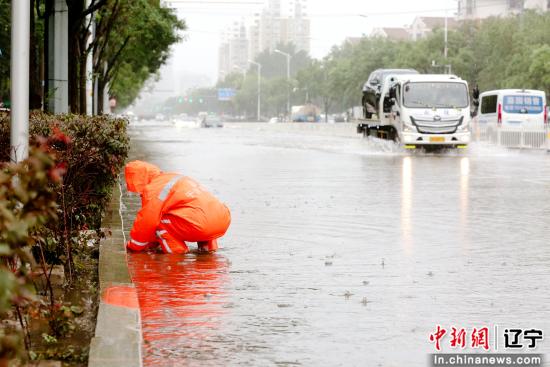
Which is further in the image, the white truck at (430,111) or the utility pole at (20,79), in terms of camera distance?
the white truck at (430,111)

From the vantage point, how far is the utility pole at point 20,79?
8648 mm

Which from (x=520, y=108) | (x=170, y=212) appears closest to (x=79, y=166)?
(x=170, y=212)

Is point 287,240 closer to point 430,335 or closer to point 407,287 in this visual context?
point 407,287

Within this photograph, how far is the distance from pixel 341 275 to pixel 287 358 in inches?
134

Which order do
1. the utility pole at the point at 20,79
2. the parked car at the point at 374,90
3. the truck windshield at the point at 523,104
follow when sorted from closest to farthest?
the utility pole at the point at 20,79 → the parked car at the point at 374,90 → the truck windshield at the point at 523,104

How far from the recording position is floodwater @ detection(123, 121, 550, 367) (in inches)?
265

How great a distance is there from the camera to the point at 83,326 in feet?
23.5

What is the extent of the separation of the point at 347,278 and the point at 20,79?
298cm

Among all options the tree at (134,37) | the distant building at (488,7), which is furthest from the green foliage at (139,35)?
the distant building at (488,7)

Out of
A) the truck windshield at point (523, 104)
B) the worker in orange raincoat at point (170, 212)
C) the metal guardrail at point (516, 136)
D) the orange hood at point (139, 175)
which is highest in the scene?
the truck windshield at point (523, 104)

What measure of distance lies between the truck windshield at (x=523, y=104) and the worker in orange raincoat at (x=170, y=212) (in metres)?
41.4

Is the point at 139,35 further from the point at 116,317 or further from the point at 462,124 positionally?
the point at 116,317

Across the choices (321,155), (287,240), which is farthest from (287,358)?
(321,155)

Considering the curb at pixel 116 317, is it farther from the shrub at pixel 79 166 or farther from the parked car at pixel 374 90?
the parked car at pixel 374 90
